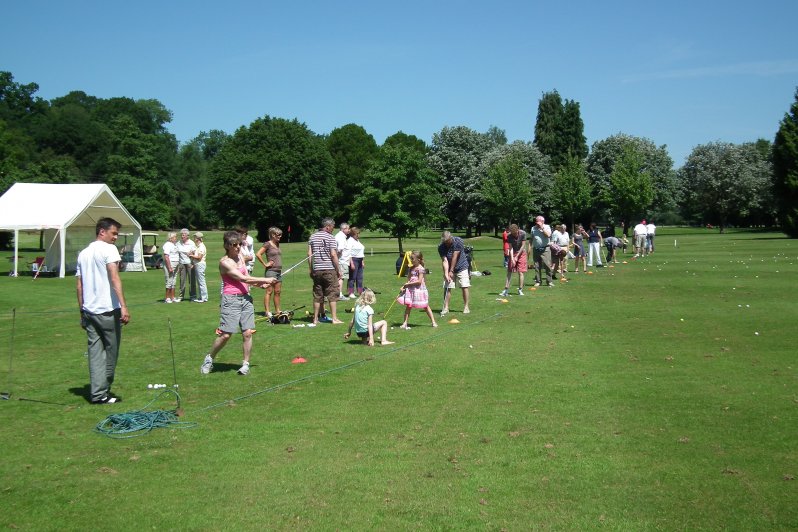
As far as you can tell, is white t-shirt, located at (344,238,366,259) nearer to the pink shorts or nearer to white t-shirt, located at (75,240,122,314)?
the pink shorts

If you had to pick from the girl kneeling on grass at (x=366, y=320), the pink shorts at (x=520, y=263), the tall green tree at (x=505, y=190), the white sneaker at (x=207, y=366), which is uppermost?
the tall green tree at (x=505, y=190)

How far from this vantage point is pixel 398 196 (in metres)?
54.8

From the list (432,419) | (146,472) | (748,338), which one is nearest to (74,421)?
(146,472)

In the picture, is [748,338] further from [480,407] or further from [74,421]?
[74,421]

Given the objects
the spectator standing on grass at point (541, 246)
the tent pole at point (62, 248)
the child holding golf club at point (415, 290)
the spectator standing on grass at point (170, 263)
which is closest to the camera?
the child holding golf club at point (415, 290)

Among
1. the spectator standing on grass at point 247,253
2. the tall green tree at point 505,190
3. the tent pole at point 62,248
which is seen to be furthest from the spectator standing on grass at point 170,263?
the tall green tree at point 505,190

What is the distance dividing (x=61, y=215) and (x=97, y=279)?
2600 centimetres

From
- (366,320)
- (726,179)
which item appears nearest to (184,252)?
(366,320)

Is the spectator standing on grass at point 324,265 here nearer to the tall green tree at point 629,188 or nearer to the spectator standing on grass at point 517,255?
the spectator standing on grass at point 517,255

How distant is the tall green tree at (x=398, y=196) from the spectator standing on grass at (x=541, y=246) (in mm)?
29872

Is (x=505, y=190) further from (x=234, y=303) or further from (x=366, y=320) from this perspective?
(x=234, y=303)

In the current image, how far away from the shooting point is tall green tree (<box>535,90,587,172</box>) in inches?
3659

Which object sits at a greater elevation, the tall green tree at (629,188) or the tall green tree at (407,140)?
the tall green tree at (407,140)

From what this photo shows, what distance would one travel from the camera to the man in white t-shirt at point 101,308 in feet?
30.1
